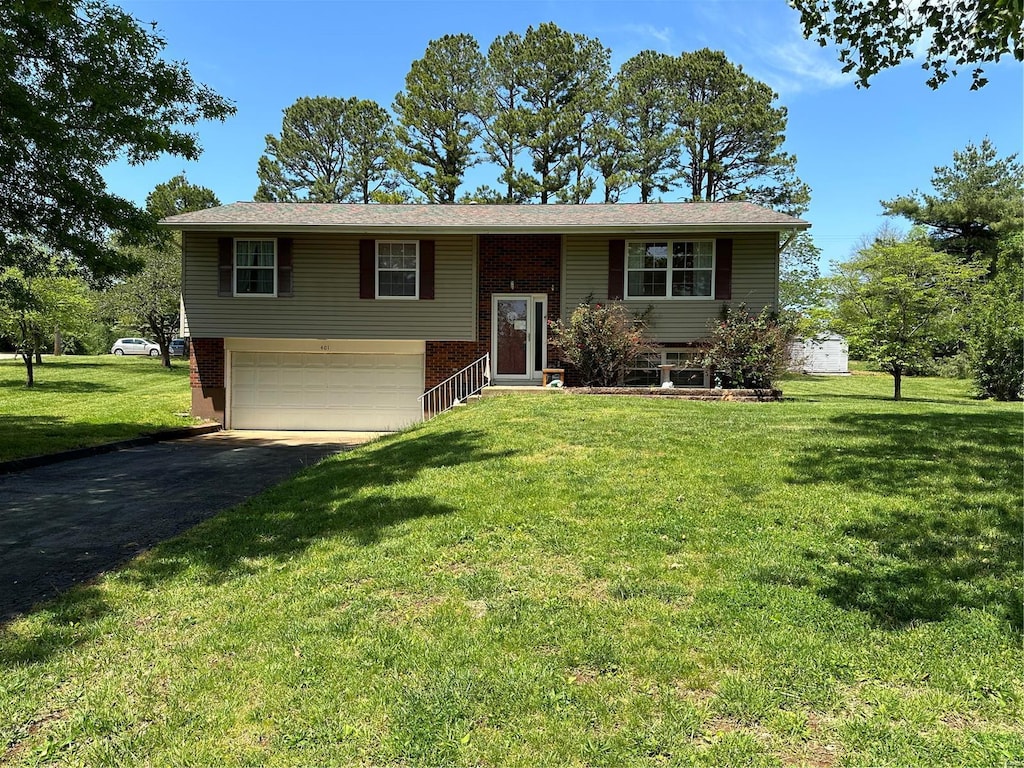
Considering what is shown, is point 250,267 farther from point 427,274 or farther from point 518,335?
point 518,335

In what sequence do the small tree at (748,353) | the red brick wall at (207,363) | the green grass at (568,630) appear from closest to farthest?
the green grass at (568,630), the small tree at (748,353), the red brick wall at (207,363)

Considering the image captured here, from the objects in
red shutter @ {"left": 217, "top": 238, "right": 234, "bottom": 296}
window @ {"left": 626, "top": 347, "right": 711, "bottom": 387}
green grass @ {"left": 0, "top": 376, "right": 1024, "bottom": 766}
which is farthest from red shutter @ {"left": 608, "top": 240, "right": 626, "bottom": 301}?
red shutter @ {"left": 217, "top": 238, "right": 234, "bottom": 296}

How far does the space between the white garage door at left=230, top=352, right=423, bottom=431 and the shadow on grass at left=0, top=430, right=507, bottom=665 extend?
694 cm

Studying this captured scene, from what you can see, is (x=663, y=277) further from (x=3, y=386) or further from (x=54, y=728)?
(x=3, y=386)

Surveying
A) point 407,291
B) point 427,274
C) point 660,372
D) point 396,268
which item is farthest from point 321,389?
point 660,372

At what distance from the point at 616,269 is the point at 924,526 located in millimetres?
9987

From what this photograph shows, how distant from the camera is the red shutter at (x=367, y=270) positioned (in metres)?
14.1

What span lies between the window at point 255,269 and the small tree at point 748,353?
10.0 meters

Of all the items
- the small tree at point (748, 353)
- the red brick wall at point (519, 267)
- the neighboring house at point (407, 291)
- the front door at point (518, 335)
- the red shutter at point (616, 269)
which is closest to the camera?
the small tree at point (748, 353)

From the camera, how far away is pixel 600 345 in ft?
40.9

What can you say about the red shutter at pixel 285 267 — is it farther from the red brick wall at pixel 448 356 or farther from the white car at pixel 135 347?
the white car at pixel 135 347

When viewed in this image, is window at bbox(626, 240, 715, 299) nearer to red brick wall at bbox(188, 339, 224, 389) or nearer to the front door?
the front door

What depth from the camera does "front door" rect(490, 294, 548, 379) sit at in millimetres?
14008

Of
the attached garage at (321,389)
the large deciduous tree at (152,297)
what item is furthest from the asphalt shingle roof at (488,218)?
the large deciduous tree at (152,297)
